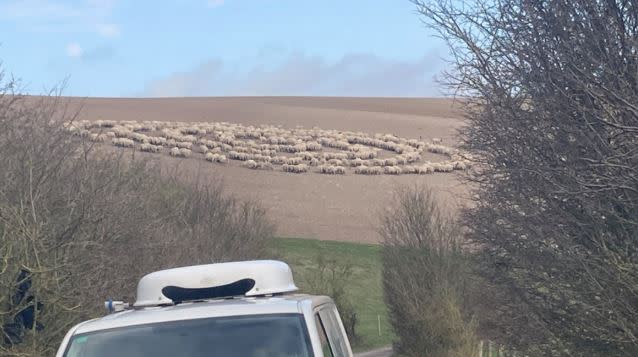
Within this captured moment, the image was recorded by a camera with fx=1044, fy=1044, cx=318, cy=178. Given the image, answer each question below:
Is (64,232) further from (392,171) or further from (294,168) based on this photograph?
(392,171)

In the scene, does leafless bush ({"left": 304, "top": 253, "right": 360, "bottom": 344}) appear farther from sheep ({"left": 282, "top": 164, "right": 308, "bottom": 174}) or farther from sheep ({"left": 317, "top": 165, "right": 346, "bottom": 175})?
sheep ({"left": 317, "top": 165, "right": 346, "bottom": 175})

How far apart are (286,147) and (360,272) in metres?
24.7

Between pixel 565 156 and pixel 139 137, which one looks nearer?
pixel 565 156

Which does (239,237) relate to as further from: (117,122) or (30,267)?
(117,122)

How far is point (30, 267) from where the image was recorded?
1300 centimetres

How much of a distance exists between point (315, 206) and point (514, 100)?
187 ft

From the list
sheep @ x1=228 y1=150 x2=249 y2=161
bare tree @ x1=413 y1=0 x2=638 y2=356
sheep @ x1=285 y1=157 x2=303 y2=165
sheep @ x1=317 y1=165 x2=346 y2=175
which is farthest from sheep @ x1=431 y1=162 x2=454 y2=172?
bare tree @ x1=413 y1=0 x2=638 y2=356

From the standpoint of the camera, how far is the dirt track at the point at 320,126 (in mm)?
65375

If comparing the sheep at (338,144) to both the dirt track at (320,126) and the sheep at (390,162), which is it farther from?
the dirt track at (320,126)

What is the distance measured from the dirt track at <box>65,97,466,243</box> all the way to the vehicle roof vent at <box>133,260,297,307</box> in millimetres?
34940

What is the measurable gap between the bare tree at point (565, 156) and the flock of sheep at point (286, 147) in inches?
2285

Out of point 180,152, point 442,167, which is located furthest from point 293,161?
point 442,167

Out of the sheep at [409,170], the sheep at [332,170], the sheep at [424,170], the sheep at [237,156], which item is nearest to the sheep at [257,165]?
the sheep at [237,156]

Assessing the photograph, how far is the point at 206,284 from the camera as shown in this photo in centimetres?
696
